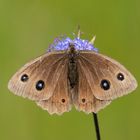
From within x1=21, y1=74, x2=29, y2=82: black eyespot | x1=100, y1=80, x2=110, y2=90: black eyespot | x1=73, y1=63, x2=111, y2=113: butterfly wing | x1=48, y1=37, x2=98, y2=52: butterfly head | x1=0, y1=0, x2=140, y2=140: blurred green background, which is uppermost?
x1=0, y1=0, x2=140, y2=140: blurred green background

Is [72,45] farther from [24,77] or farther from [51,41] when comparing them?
[51,41]

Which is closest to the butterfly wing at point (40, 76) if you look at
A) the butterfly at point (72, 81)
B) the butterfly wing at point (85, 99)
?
the butterfly at point (72, 81)

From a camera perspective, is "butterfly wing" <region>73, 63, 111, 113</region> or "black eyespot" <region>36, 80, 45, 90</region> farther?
"black eyespot" <region>36, 80, 45, 90</region>

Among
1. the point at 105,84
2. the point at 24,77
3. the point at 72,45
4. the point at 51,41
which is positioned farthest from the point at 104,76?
the point at 51,41

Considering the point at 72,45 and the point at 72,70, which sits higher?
the point at 72,45

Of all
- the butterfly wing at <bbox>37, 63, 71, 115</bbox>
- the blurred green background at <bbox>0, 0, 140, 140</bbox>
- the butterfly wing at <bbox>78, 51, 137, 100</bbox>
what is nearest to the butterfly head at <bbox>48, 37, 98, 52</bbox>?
the butterfly wing at <bbox>78, 51, 137, 100</bbox>

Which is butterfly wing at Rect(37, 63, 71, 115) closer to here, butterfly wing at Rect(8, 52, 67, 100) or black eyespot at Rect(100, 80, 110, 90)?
butterfly wing at Rect(8, 52, 67, 100)
